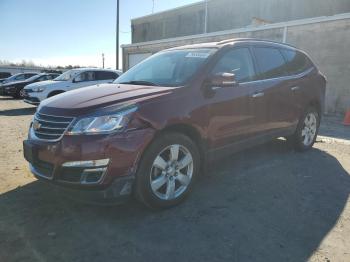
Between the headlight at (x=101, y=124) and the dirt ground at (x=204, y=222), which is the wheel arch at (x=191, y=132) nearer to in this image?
the headlight at (x=101, y=124)

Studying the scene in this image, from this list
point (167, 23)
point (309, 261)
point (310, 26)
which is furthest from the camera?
point (167, 23)

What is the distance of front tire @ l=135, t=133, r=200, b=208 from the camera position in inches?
127

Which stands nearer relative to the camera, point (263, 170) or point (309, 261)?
point (309, 261)

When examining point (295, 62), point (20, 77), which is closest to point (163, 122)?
point (295, 62)

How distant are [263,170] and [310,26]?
8903mm

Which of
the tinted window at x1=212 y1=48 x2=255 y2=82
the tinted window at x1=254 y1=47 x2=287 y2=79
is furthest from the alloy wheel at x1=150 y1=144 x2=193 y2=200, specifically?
the tinted window at x1=254 y1=47 x2=287 y2=79

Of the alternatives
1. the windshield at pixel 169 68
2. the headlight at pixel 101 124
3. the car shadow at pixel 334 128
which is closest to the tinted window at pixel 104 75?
the car shadow at pixel 334 128

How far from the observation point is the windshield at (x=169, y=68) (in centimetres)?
389

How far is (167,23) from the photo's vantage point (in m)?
29.6

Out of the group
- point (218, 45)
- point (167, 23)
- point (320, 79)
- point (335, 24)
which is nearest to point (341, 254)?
point (218, 45)

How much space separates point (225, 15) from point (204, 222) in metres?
22.1

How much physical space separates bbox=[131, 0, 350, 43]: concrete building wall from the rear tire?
46.1 feet

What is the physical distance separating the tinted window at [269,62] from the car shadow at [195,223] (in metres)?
1.51

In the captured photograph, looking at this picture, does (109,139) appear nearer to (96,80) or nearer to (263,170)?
(263,170)
